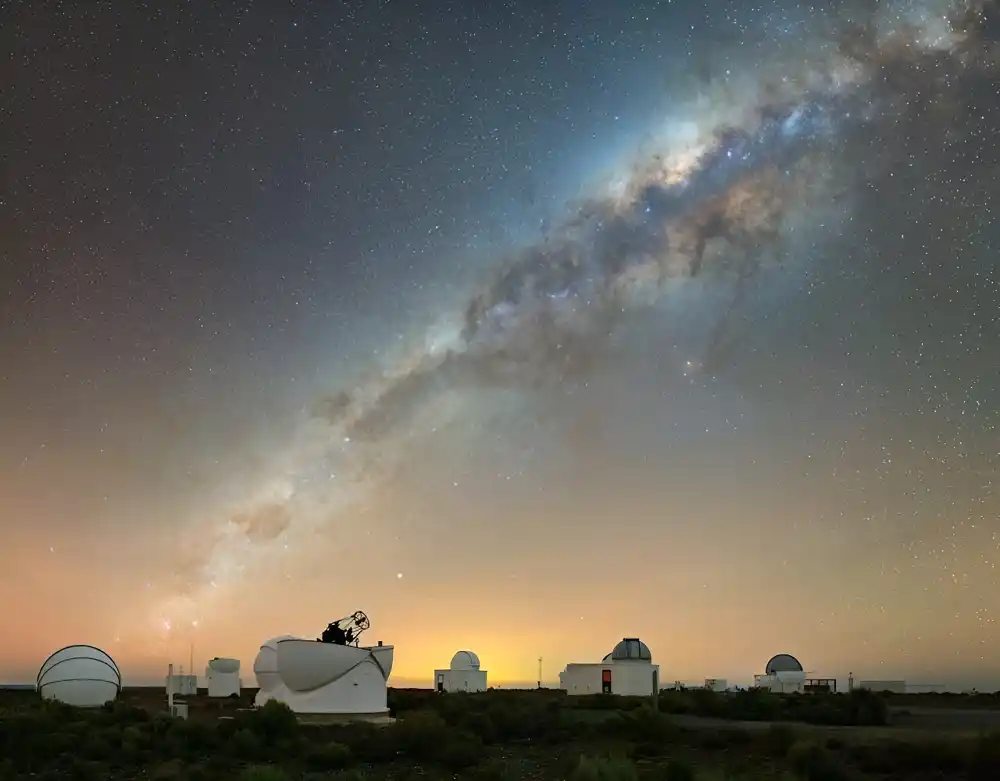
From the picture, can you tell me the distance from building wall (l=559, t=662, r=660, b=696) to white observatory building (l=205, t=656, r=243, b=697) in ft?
64.1

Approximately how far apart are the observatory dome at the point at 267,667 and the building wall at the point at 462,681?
19.4m

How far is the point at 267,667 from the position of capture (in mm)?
40375

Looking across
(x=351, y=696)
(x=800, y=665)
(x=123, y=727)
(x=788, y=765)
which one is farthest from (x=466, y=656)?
(x=788, y=765)

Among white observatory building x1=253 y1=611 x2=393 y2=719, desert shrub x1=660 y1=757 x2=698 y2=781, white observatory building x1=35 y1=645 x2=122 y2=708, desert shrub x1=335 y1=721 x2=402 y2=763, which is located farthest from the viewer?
white observatory building x1=35 y1=645 x2=122 y2=708

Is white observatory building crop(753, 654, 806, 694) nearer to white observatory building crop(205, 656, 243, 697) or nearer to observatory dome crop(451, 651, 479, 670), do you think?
observatory dome crop(451, 651, 479, 670)

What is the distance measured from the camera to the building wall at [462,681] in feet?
194

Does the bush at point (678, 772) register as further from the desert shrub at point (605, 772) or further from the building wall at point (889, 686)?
the building wall at point (889, 686)

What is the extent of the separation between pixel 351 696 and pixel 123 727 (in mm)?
7794

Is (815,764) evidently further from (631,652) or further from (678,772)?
(631,652)

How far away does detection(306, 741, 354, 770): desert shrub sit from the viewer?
21.9 metres

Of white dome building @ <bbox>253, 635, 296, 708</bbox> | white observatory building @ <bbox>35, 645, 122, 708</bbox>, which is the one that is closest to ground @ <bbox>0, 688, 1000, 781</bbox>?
white dome building @ <bbox>253, 635, 296, 708</bbox>

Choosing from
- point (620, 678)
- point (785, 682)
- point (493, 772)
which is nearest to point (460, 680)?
point (620, 678)

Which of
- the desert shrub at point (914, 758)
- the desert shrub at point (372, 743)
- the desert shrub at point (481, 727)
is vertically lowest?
the desert shrub at point (481, 727)

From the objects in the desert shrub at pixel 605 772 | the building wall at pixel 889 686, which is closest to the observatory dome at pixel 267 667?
the desert shrub at pixel 605 772
